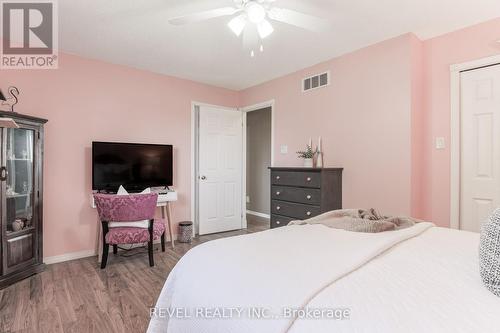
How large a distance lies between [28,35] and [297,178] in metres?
3.24

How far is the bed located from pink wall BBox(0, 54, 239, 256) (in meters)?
2.69

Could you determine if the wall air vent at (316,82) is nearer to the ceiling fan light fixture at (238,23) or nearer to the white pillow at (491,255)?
the ceiling fan light fixture at (238,23)

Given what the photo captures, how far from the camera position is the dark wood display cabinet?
8.29 feet

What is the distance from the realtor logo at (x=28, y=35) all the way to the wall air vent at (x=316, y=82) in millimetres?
2830

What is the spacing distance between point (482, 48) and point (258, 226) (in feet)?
12.7

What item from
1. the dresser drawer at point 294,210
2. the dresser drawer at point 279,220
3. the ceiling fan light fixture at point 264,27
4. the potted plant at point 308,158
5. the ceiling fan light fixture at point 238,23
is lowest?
the dresser drawer at point 279,220

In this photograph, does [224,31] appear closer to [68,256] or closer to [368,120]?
[368,120]

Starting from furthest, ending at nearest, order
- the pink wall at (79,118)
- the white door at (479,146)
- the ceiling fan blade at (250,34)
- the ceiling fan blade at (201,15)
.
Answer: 1. the pink wall at (79,118)
2. the white door at (479,146)
3. the ceiling fan blade at (250,34)
4. the ceiling fan blade at (201,15)

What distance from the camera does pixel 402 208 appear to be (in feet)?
9.17

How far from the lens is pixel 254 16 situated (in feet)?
6.38

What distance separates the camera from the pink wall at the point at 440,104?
8.70 ft

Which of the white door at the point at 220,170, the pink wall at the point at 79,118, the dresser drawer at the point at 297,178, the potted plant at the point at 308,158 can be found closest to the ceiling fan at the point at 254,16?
the dresser drawer at the point at 297,178

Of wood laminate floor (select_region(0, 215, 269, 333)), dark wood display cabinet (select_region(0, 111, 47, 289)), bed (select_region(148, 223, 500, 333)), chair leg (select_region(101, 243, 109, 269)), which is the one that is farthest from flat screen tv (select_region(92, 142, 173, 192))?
bed (select_region(148, 223, 500, 333))

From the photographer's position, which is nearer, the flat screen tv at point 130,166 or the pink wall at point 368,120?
the pink wall at point 368,120
